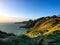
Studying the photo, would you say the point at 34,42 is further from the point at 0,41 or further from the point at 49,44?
the point at 0,41

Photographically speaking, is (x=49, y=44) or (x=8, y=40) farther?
(x=49, y=44)

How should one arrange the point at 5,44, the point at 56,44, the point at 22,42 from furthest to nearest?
the point at 56,44 → the point at 22,42 → the point at 5,44

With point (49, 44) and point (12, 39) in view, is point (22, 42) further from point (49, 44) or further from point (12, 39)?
point (49, 44)

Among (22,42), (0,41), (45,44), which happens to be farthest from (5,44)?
(45,44)

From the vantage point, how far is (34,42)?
530 inches

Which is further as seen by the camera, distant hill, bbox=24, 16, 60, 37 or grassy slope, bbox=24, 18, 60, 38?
distant hill, bbox=24, 16, 60, 37

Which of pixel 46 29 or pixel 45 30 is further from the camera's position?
pixel 46 29

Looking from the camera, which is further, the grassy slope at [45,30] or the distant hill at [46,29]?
the distant hill at [46,29]

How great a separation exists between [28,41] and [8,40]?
1.73 meters

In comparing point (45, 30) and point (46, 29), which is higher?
point (46, 29)

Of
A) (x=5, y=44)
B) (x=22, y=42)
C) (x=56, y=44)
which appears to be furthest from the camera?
(x=56, y=44)

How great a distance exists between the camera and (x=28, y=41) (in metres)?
13.4

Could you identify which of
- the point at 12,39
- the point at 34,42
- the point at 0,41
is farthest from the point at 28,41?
the point at 0,41

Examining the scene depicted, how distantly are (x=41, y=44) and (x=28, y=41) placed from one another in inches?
44.6
